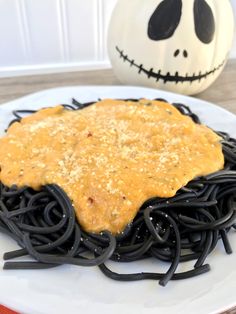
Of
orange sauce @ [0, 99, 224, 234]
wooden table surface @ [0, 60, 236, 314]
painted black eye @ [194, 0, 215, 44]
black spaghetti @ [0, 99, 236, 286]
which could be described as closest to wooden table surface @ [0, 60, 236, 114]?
wooden table surface @ [0, 60, 236, 314]

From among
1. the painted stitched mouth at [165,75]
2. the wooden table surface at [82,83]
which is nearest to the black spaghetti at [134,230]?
the painted stitched mouth at [165,75]

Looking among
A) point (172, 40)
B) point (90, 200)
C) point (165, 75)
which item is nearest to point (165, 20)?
point (172, 40)

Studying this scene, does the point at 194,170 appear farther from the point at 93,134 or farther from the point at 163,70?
the point at 163,70

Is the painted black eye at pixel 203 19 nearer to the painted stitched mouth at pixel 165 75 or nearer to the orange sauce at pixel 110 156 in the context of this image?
the painted stitched mouth at pixel 165 75

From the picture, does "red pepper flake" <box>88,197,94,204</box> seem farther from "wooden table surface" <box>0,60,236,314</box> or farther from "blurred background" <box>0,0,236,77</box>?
"blurred background" <box>0,0,236,77</box>

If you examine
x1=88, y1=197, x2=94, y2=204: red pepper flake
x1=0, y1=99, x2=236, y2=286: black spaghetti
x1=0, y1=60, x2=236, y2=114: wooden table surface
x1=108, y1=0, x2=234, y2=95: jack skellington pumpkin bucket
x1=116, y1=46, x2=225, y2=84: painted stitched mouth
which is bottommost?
x1=0, y1=60, x2=236, y2=114: wooden table surface
